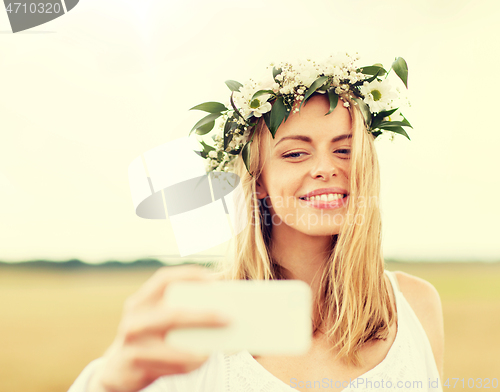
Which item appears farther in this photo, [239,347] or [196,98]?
[196,98]

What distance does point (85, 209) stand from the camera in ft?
3.14

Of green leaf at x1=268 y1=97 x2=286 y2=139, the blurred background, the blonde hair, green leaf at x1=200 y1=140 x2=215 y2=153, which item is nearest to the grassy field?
the blurred background

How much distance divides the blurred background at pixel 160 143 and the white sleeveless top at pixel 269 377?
175 millimetres

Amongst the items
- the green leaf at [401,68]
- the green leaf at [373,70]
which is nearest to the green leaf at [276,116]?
the green leaf at [373,70]

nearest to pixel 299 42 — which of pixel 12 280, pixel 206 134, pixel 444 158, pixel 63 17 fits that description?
pixel 206 134

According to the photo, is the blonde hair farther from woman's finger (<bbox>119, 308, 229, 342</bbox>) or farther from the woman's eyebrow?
woman's finger (<bbox>119, 308, 229, 342</bbox>)

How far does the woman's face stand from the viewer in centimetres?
82

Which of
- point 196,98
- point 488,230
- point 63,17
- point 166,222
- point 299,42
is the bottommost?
point 488,230

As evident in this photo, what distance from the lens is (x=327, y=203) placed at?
2.77ft

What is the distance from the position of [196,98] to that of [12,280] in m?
0.71

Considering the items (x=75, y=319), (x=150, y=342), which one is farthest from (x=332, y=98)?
(x=75, y=319)

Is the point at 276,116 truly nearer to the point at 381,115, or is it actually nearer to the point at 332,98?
the point at 332,98

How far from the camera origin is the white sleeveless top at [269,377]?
797mm

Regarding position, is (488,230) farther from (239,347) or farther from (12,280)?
(12,280)
